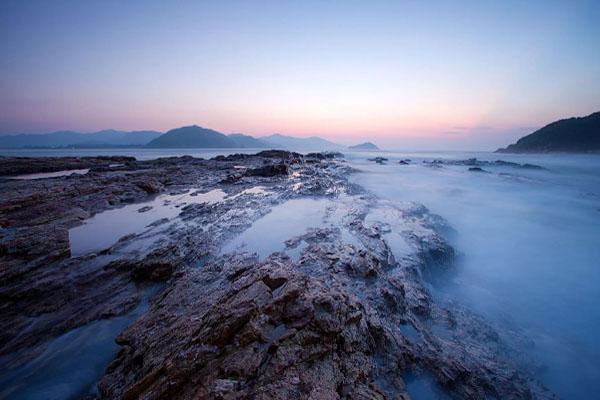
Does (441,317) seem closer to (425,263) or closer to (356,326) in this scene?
(425,263)

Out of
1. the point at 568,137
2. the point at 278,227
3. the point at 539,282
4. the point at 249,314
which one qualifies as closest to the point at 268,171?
the point at 278,227

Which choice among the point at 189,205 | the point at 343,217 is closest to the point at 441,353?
the point at 343,217

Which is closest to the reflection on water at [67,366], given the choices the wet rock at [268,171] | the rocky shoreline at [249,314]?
the rocky shoreline at [249,314]

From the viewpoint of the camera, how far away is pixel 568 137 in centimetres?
8750

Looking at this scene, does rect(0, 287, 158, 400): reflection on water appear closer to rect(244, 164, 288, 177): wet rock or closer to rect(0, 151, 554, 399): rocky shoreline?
rect(0, 151, 554, 399): rocky shoreline

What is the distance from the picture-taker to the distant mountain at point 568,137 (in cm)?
8056

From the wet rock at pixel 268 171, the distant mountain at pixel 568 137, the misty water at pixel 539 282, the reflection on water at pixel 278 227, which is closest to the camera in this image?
the misty water at pixel 539 282

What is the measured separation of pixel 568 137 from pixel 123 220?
437 ft

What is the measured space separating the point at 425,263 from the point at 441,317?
2.13 metres

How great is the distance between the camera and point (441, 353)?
139 inches

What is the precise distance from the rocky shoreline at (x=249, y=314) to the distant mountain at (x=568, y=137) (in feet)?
379

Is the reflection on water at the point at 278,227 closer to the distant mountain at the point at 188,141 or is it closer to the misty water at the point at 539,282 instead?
the misty water at the point at 539,282

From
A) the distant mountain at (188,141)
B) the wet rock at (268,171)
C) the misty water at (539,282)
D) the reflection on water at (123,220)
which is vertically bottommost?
the misty water at (539,282)

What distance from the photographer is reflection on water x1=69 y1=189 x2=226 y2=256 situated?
6.92 meters
